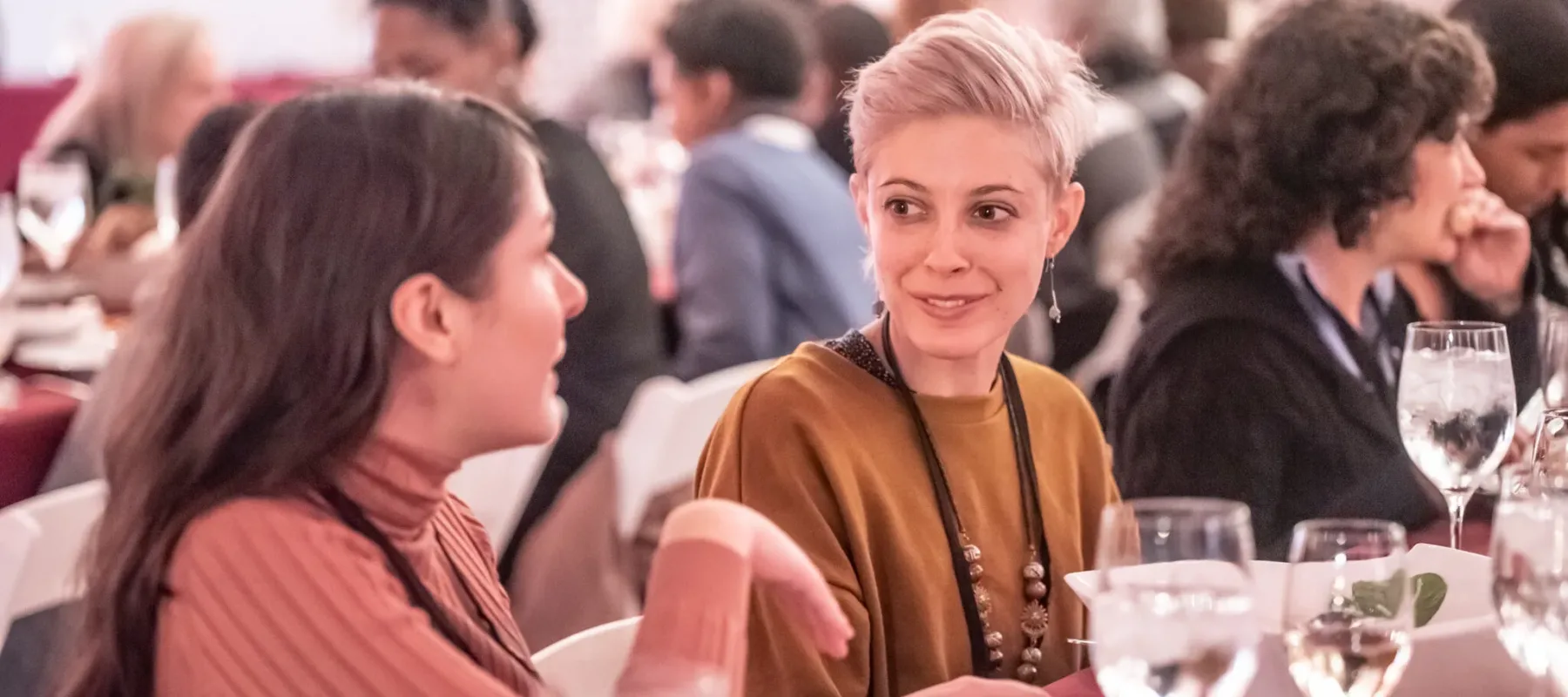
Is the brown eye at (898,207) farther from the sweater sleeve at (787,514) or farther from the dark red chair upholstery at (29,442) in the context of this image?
the dark red chair upholstery at (29,442)

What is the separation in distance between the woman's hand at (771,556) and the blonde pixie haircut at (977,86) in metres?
0.53

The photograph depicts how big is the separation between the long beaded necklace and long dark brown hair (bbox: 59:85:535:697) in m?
0.55

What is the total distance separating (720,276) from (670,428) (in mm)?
1128

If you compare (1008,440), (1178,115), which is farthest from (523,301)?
(1178,115)

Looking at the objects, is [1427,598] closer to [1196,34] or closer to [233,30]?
[1196,34]

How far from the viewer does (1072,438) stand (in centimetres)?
181

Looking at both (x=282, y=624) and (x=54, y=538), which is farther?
(x=54, y=538)

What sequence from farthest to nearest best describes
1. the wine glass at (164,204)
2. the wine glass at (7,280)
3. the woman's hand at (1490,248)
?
the wine glass at (164,204) < the wine glass at (7,280) < the woman's hand at (1490,248)

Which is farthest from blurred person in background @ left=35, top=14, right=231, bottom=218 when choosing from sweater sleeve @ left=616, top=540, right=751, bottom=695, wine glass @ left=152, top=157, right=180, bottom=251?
sweater sleeve @ left=616, top=540, right=751, bottom=695

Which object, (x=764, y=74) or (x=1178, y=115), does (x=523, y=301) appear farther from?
(x=1178, y=115)

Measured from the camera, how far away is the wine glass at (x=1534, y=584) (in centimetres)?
108

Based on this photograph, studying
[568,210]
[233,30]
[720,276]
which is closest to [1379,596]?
[568,210]

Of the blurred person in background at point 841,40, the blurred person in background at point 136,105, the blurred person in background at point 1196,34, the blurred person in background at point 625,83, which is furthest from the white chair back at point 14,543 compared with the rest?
the blurred person in background at point 625,83

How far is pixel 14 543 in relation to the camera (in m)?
1.67
